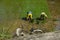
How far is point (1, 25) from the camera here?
8203mm

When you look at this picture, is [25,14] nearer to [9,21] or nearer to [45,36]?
[9,21]

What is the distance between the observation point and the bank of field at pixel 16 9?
8.44m

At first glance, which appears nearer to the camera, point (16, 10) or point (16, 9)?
→ point (16, 10)

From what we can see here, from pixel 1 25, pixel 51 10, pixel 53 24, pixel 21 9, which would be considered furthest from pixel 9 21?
pixel 51 10

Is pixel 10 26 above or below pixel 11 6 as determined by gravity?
below

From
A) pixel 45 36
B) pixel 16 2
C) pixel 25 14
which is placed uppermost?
pixel 16 2

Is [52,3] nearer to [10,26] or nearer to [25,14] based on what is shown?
[25,14]

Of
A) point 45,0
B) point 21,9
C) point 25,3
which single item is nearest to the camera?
point 21,9

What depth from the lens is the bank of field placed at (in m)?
8.44

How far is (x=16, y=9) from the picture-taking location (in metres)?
9.98

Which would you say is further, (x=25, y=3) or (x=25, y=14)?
(x=25, y=3)

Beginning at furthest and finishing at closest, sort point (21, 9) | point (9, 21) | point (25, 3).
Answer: point (25, 3) → point (21, 9) → point (9, 21)

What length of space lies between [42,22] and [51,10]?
71.6 inches

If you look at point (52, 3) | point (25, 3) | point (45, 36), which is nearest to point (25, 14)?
point (25, 3)
